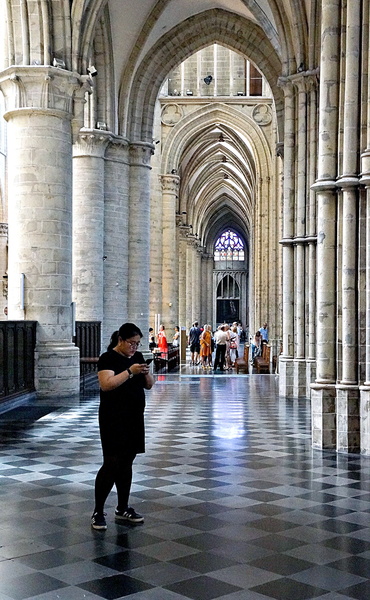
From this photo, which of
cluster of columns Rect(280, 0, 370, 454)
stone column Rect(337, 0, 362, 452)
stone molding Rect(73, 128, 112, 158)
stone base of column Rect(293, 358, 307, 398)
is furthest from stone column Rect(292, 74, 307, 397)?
stone column Rect(337, 0, 362, 452)

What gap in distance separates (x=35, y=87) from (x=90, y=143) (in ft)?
20.6

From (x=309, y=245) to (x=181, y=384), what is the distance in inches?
214

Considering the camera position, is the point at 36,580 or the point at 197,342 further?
the point at 197,342

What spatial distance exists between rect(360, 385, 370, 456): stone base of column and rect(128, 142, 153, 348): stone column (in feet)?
50.7

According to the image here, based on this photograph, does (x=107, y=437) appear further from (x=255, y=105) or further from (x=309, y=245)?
(x=255, y=105)

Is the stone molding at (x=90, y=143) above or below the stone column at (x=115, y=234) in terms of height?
above

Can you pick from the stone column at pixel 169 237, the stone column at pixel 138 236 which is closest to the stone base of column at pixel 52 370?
the stone column at pixel 138 236

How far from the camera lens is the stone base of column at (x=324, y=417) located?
10.1m

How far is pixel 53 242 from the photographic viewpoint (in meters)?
16.5

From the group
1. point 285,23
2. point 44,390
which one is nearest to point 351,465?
point 44,390

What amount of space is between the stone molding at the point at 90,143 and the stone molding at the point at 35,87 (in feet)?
19.4

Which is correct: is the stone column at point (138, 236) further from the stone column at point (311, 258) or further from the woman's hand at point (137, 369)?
the woman's hand at point (137, 369)

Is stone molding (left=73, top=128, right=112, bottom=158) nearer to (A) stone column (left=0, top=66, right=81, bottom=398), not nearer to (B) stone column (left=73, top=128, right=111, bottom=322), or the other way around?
(B) stone column (left=73, top=128, right=111, bottom=322)

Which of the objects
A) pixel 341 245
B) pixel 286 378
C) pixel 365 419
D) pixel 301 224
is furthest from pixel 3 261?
pixel 365 419
